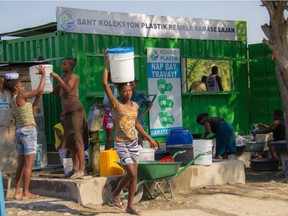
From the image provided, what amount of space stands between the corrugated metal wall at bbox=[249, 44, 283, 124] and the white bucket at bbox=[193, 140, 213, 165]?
596 centimetres

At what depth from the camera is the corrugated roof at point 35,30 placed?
39.9 ft

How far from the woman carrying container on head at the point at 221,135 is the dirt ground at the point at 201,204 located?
5.58ft

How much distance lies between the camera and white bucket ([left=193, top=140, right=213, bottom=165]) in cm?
981

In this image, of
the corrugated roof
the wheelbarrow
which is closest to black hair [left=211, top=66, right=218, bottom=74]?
the corrugated roof

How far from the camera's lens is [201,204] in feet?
28.0

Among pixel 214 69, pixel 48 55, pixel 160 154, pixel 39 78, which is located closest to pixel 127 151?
pixel 39 78

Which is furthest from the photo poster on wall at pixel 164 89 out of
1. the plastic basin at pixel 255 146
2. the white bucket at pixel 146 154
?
the white bucket at pixel 146 154

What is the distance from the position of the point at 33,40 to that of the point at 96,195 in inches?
209

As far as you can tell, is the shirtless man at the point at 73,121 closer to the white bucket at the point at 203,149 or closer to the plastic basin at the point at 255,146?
the white bucket at the point at 203,149

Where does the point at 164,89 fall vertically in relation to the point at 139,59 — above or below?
below

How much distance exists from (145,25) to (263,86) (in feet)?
13.3

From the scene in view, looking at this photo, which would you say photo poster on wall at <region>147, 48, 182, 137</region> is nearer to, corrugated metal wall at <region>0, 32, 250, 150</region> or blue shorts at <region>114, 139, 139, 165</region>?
corrugated metal wall at <region>0, 32, 250, 150</region>

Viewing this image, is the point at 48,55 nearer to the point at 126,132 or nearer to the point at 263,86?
the point at 126,132

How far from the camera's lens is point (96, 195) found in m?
8.34
